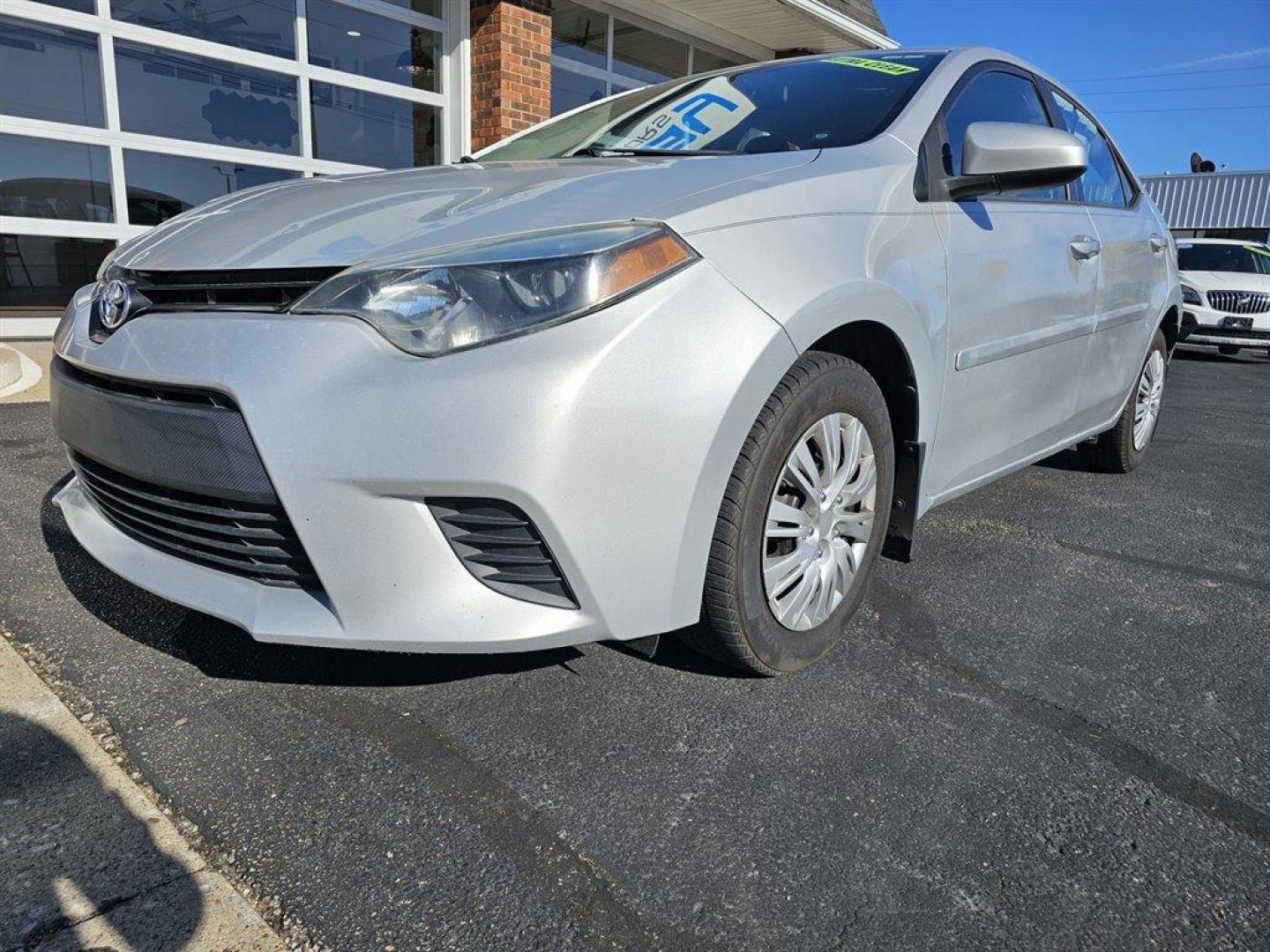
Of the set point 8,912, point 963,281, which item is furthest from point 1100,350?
point 8,912

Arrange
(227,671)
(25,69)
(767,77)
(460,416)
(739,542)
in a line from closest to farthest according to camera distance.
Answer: (460,416), (739,542), (227,671), (767,77), (25,69)

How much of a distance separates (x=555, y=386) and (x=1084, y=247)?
2329mm

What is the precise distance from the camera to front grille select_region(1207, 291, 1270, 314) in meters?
11.7

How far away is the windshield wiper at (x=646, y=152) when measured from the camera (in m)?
2.38

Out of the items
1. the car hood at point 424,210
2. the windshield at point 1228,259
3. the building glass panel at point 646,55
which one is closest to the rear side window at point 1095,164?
the car hood at point 424,210

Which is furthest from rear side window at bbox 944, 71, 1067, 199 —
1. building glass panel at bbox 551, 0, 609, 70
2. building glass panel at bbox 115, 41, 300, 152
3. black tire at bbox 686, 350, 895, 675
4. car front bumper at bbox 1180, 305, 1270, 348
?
car front bumper at bbox 1180, 305, 1270, 348

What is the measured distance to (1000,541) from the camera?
131 inches

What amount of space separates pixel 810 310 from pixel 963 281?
769 millimetres

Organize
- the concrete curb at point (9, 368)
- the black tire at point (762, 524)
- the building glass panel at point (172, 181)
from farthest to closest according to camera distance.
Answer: the building glass panel at point (172, 181), the concrete curb at point (9, 368), the black tire at point (762, 524)

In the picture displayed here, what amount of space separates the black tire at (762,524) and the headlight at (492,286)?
398 millimetres

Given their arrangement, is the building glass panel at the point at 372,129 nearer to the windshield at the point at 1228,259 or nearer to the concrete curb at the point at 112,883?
the concrete curb at the point at 112,883

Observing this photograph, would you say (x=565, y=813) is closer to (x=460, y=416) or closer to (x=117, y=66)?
(x=460, y=416)

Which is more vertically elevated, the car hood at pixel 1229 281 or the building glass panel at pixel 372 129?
the building glass panel at pixel 372 129

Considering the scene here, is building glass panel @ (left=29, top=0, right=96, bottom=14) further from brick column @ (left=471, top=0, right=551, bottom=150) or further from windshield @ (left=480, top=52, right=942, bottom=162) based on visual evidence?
windshield @ (left=480, top=52, right=942, bottom=162)
